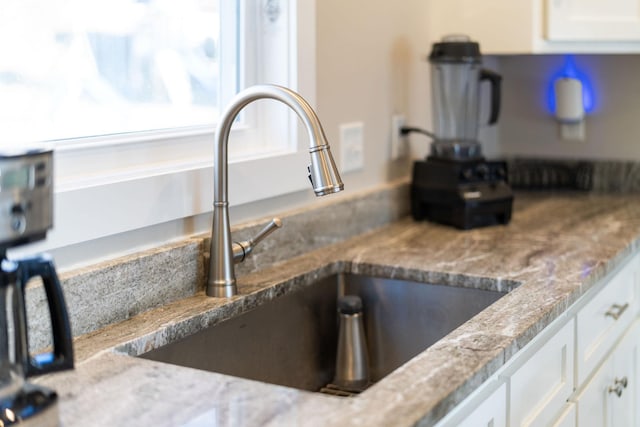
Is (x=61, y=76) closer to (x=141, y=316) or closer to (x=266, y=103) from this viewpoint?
(x=141, y=316)

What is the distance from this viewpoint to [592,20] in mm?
2406

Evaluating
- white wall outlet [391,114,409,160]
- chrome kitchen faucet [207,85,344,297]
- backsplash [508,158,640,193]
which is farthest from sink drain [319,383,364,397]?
backsplash [508,158,640,193]

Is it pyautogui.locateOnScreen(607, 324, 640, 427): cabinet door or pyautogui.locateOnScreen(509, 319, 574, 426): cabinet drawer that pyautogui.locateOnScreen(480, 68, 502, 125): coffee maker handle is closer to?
pyautogui.locateOnScreen(607, 324, 640, 427): cabinet door

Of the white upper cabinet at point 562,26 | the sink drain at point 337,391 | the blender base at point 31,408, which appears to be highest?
the white upper cabinet at point 562,26

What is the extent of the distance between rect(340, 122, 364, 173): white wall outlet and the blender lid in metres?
0.31

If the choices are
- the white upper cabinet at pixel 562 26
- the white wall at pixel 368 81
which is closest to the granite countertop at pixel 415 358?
the white wall at pixel 368 81

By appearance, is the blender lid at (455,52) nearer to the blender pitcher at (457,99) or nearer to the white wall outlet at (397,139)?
the blender pitcher at (457,99)

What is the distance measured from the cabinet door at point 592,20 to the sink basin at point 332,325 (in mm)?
952

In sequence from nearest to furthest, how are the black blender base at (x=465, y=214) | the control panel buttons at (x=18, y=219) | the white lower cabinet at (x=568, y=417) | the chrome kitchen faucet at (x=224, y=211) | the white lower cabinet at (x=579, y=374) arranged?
the control panel buttons at (x=18, y=219) → the white lower cabinet at (x=579, y=374) → the chrome kitchen faucet at (x=224, y=211) → the white lower cabinet at (x=568, y=417) → the black blender base at (x=465, y=214)

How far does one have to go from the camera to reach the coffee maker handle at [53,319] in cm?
107

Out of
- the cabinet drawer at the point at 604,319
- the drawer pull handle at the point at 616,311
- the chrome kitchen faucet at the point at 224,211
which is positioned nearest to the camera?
the chrome kitchen faucet at the point at 224,211

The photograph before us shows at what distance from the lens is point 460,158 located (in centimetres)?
234

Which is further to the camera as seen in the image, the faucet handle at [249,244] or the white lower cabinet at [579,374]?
the faucet handle at [249,244]

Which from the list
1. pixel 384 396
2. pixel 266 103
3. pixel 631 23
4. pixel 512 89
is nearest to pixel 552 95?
pixel 512 89
